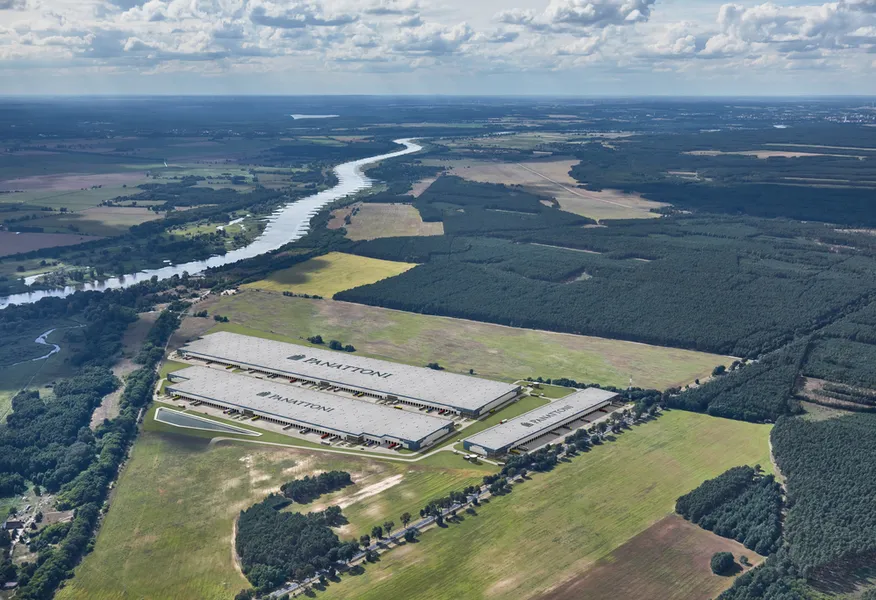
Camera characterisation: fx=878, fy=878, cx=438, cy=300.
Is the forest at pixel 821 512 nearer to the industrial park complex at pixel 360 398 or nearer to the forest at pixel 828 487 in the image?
the forest at pixel 828 487

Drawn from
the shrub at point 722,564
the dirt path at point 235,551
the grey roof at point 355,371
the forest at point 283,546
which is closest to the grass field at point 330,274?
the grey roof at point 355,371

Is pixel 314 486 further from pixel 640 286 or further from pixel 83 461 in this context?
pixel 640 286

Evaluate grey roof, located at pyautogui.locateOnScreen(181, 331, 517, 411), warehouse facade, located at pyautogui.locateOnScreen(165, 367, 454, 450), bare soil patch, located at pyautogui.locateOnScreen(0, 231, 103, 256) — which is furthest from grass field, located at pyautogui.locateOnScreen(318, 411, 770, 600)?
bare soil patch, located at pyautogui.locateOnScreen(0, 231, 103, 256)

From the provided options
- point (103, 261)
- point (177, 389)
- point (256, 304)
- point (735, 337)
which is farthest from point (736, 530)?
point (103, 261)

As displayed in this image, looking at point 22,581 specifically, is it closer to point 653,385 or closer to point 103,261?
point 653,385

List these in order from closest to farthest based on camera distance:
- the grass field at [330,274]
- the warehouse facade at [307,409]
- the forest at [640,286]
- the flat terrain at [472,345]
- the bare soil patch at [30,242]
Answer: the warehouse facade at [307,409] → the flat terrain at [472,345] → the forest at [640,286] → the grass field at [330,274] → the bare soil patch at [30,242]
